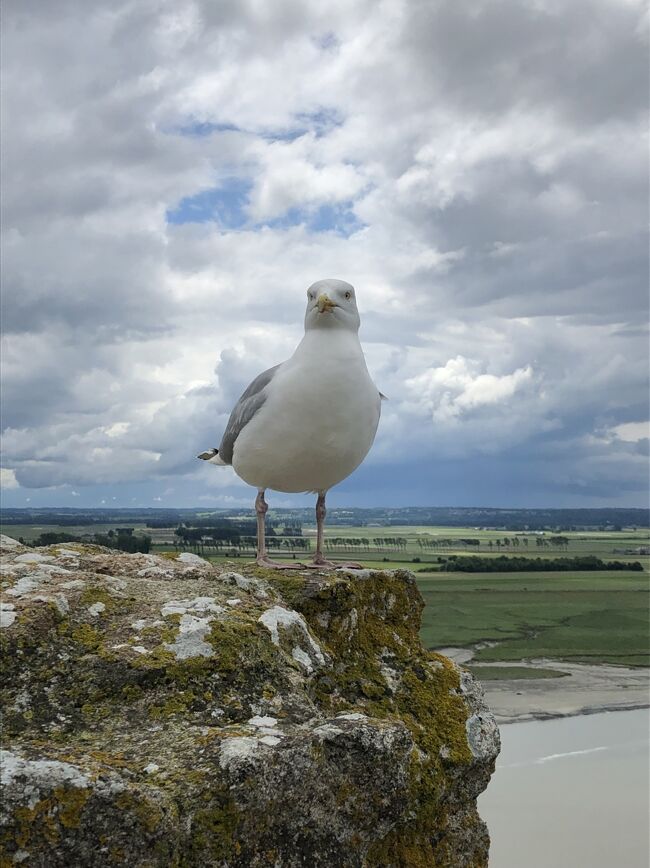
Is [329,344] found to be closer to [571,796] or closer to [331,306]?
[331,306]

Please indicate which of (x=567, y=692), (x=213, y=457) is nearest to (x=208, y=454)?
(x=213, y=457)

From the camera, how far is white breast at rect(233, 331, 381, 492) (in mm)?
7336

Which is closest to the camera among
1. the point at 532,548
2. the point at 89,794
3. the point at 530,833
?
the point at 89,794

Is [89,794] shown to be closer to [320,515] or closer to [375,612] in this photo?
[375,612]

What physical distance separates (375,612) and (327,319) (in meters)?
2.67

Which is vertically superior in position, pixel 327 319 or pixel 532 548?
pixel 327 319

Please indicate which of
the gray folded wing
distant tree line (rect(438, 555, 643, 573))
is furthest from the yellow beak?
distant tree line (rect(438, 555, 643, 573))

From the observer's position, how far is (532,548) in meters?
118

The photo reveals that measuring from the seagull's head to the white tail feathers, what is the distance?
91.6 inches

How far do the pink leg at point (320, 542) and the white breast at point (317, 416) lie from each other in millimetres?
665

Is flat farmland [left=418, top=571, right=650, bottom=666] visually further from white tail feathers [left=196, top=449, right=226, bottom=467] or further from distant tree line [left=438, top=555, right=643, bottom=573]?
white tail feathers [left=196, top=449, right=226, bottom=467]

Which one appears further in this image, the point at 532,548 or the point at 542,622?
the point at 532,548

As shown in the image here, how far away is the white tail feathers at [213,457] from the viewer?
9.35 m

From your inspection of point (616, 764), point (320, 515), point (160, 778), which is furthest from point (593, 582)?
point (160, 778)
